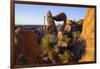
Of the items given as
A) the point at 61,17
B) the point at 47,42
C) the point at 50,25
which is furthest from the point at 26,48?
the point at 61,17

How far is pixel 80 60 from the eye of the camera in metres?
2.32

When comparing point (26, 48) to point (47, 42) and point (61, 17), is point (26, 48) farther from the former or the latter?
point (61, 17)

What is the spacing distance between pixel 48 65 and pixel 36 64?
5.3 inches

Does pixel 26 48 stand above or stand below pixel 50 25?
below

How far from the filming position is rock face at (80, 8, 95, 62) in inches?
92.2

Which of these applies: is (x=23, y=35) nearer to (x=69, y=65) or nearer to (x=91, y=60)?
(x=69, y=65)

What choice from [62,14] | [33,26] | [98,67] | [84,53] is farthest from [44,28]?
[98,67]

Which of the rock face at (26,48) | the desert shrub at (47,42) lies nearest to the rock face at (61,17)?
the desert shrub at (47,42)

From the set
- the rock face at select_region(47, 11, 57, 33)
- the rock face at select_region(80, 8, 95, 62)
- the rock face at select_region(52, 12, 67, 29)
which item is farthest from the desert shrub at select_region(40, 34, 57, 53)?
the rock face at select_region(80, 8, 95, 62)

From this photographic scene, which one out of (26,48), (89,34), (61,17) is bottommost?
(26,48)

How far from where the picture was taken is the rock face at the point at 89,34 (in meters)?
2.34

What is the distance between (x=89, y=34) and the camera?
7.72ft

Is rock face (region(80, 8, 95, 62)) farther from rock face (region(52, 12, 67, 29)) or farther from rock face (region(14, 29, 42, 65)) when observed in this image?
rock face (region(14, 29, 42, 65))
